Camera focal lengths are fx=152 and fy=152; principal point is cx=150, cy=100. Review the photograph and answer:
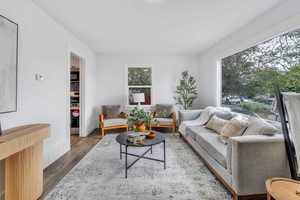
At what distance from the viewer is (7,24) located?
170cm

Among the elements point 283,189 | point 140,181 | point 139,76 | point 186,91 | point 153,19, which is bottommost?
point 140,181

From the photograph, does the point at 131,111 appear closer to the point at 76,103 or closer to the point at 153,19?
the point at 153,19

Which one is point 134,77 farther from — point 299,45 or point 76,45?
point 299,45

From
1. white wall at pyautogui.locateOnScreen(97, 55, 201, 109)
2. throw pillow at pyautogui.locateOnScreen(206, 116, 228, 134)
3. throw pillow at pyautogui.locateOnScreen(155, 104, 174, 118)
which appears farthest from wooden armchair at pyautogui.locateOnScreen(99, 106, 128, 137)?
throw pillow at pyautogui.locateOnScreen(206, 116, 228, 134)

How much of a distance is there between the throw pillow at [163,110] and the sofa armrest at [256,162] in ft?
10.0

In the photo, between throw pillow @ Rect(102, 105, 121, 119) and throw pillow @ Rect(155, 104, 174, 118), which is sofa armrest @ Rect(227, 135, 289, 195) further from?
throw pillow @ Rect(102, 105, 121, 119)

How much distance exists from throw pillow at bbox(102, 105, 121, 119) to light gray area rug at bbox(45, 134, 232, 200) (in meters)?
1.87

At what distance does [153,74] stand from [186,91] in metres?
1.25

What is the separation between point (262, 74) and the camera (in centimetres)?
264

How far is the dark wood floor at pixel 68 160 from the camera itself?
2065 millimetres

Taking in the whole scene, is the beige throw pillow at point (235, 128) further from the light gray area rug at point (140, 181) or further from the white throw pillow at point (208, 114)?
the white throw pillow at point (208, 114)

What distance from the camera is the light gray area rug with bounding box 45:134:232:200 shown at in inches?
69.6

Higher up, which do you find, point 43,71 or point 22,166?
point 43,71

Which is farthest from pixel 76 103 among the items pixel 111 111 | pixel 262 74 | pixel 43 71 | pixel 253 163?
pixel 262 74
